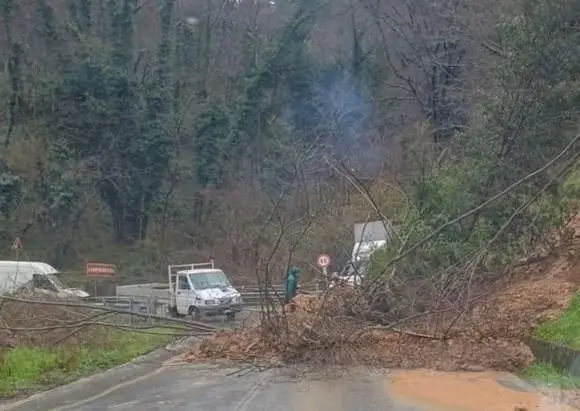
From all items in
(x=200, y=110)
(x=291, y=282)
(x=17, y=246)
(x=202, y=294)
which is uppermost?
(x=200, y=110)

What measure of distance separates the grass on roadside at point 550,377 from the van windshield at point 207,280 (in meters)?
16.8

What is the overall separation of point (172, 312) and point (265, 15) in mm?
24373

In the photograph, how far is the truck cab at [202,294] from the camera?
28.6 meters

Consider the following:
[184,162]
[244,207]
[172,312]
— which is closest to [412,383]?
[172,312]

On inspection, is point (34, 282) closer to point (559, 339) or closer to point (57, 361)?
point (57, 361)

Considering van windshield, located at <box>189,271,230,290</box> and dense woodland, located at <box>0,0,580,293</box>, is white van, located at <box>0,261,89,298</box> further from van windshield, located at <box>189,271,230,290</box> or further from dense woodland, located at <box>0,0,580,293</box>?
dense woodland, located at <box>0,0,580,293</box>

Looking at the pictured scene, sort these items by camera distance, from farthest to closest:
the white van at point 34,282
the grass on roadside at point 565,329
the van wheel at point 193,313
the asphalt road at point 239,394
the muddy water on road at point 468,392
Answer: the van wheel at point 193,313
the white van at point 34,282
the grass on roadside at point 565,329
the asphalt road at point 239,394
the muddy water on road at point 468,392

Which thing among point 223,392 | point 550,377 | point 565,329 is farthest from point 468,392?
point 565,329

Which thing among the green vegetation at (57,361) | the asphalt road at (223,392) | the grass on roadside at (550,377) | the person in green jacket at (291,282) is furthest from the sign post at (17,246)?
the grass on roadside at (550,377)

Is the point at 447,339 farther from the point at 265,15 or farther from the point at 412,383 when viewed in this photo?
the point at 265,15

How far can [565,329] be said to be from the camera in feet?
51.4

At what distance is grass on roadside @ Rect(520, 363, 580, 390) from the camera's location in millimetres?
12695

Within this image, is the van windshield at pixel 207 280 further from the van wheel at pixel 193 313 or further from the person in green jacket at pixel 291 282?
the person in green jacket at pixel 291 282

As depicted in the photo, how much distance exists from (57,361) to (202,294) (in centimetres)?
1360
